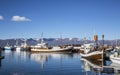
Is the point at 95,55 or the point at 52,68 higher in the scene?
the point at 95,55

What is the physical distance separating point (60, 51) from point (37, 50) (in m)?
13.5

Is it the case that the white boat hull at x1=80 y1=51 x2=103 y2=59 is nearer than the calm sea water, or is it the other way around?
the calm sea water

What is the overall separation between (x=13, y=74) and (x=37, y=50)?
87.0 m

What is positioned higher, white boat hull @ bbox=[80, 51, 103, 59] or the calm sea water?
white boat hull @ bbox=[80, 51, 103, 59]

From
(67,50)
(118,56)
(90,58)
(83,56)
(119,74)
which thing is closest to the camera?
(119,74)

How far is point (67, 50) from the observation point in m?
118

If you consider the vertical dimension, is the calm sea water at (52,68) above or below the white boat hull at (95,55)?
below

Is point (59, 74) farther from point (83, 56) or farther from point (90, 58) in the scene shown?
point (83, 56)

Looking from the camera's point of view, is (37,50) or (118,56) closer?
(118,56)

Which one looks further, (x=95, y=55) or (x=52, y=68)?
(x=95, y=55)

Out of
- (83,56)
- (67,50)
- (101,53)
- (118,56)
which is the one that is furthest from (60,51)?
(118,56)

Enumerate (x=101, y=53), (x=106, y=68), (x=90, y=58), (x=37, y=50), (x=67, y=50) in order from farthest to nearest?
(x=37, y=50), (x=67, y=50), (x=90, y=58), (x=101, y=53), (x=106, y=68)

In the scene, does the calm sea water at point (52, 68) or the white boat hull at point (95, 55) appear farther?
the white boat hull at point (95, 55)

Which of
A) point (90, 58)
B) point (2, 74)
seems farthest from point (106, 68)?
point (90, 58)
